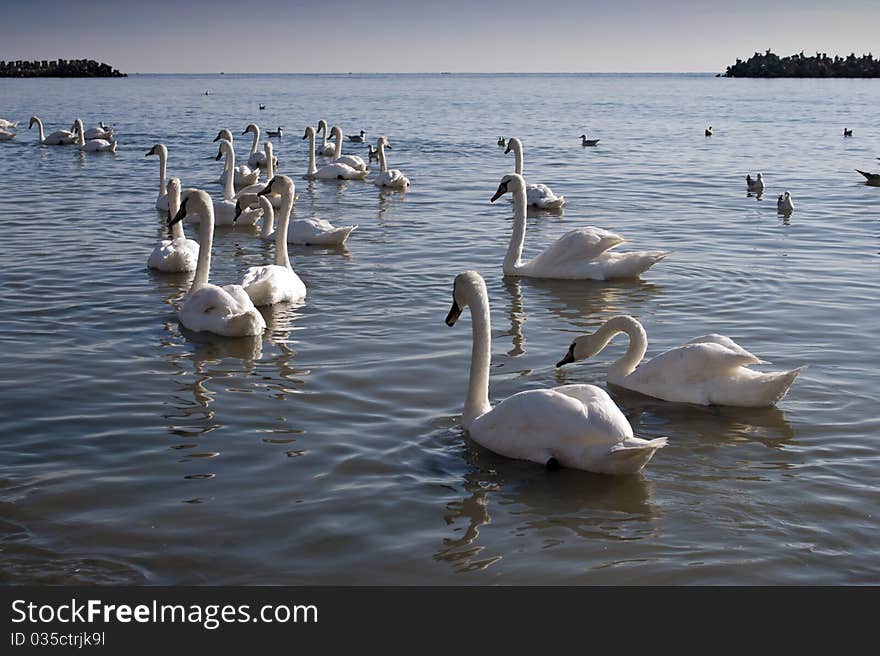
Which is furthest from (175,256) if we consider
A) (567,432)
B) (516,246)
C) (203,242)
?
(567,432)

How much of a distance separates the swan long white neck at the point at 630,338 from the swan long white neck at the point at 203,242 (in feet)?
14.6

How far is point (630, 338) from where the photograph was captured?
877 centimetres

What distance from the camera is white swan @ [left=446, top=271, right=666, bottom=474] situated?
6.75 metres

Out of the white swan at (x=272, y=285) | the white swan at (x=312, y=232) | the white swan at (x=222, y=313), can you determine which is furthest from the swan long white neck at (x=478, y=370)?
the white swan at (x=312, y=232)

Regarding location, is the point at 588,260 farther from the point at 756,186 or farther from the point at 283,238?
the point at 756,186

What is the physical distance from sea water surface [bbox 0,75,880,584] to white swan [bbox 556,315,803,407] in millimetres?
152

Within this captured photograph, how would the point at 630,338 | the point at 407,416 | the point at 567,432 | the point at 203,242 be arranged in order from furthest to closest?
the point at 203,242, the point at 630,338, the point at 407,416, the point at 567,432

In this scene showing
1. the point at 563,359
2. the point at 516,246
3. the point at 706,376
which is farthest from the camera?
the point at 516,246

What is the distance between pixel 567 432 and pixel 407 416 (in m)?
1.70

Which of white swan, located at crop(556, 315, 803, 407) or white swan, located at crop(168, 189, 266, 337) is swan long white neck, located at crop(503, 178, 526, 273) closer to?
white swan, located at crop(168, 189, 266, 337)

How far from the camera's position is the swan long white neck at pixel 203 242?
11.7 meters

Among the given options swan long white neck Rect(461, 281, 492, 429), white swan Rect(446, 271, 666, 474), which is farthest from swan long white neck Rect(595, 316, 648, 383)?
white swan Rect(446, 271, 666, 474)
